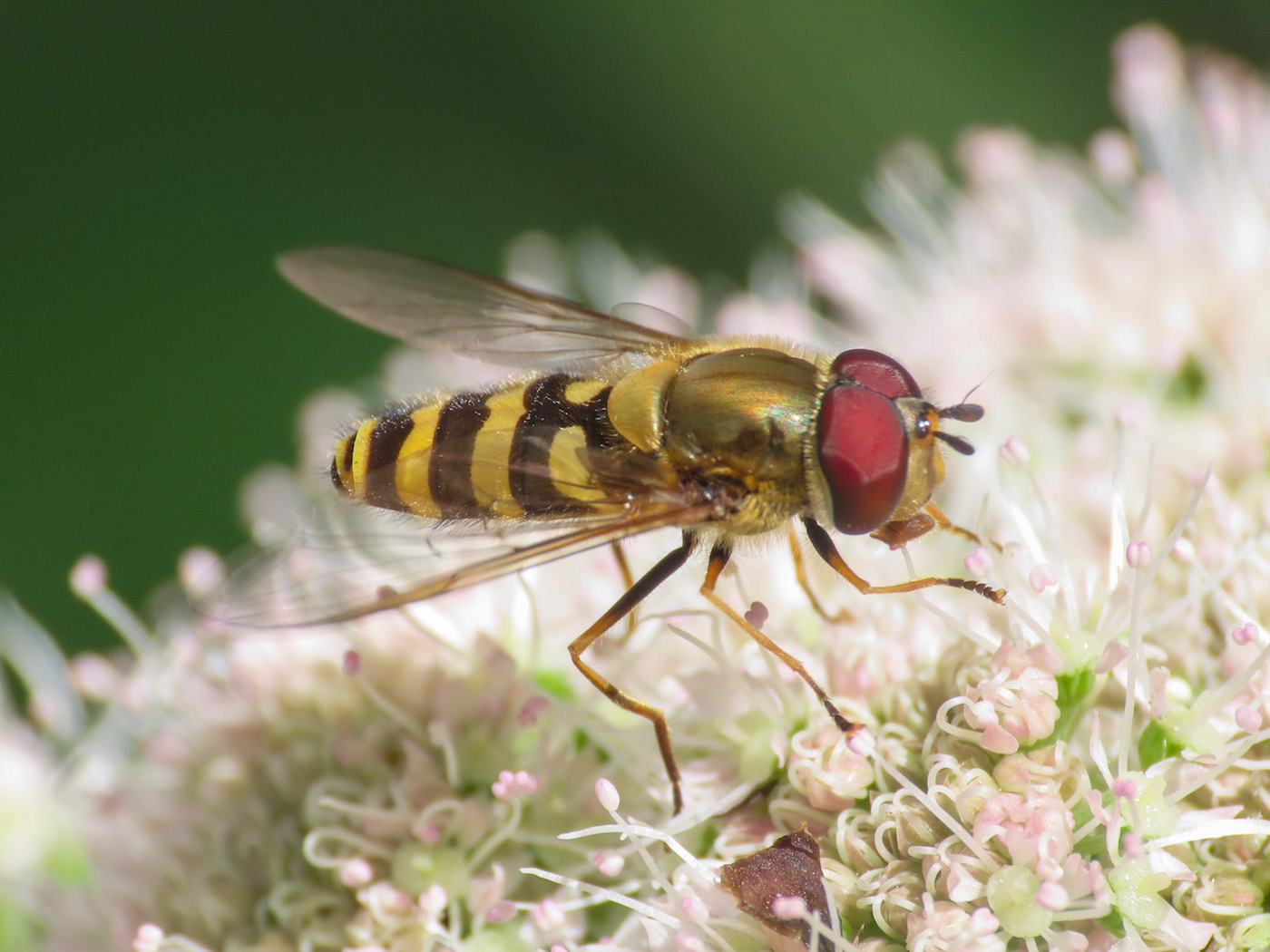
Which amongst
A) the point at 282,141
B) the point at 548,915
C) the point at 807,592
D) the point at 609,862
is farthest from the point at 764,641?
the point at 282,141

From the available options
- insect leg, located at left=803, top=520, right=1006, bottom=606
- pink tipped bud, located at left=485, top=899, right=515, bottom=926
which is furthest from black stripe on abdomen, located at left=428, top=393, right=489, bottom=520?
pink tipped bud, located at left=485, top=899, right=515, bottom=926

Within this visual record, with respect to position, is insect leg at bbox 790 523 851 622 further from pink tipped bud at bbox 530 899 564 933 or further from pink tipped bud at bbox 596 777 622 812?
pink tipped bud at bbox 530 899 564 933

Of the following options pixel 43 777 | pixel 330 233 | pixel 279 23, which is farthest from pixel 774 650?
pixel 279 23

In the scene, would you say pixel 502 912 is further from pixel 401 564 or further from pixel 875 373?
pixel 875 373

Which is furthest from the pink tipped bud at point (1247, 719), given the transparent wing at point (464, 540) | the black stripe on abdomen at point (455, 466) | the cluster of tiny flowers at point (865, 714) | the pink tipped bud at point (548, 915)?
the black stripe on abdomen at point (455, 466)

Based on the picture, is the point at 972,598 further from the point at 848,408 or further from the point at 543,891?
the point at 543,891
